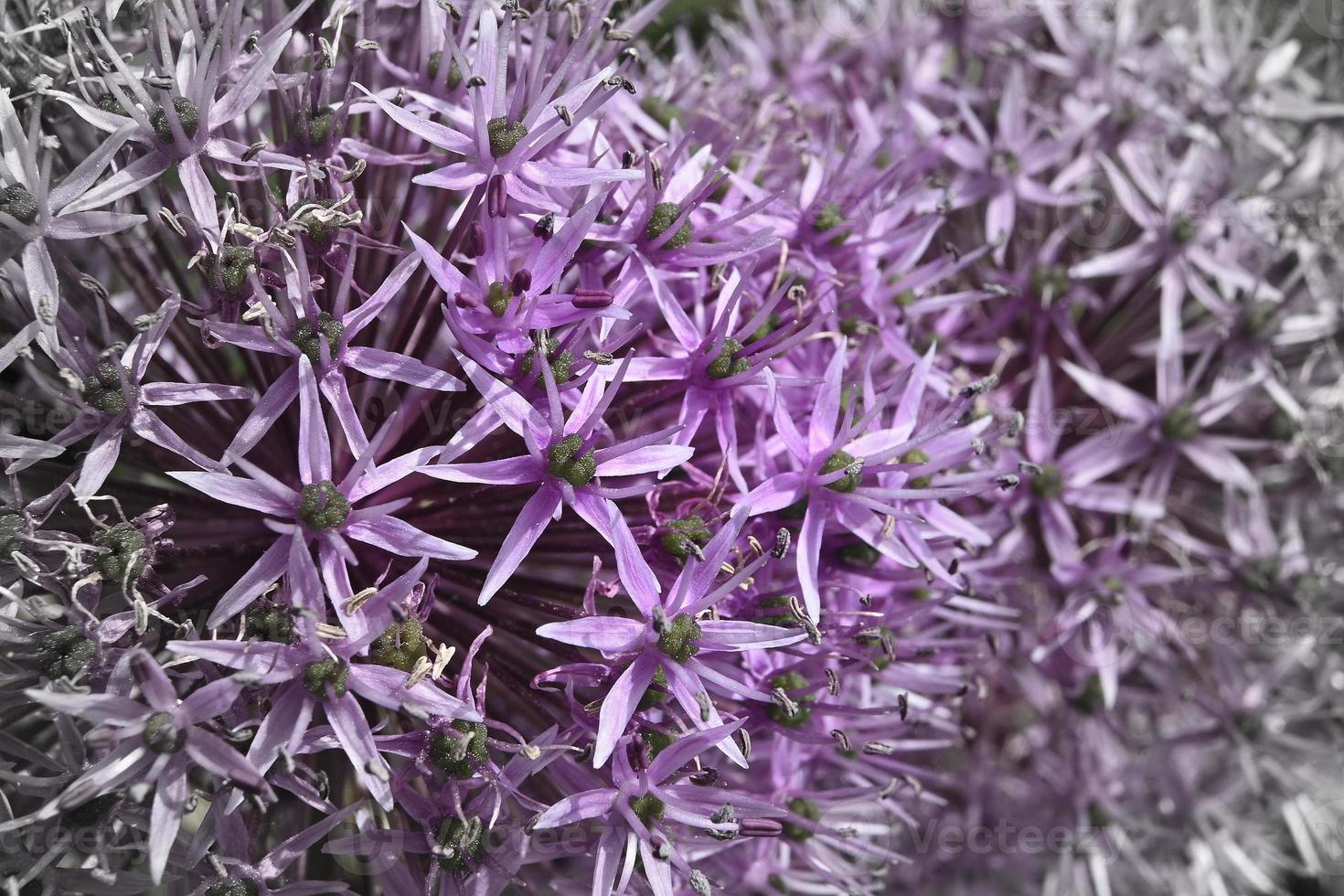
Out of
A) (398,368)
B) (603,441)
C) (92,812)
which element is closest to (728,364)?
(603,441)

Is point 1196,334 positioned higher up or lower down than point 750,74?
lower down

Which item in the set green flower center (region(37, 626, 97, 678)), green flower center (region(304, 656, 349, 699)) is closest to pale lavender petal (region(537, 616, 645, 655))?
green flower center (region(304, 656, 349, 699))

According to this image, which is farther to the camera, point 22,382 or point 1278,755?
point 1278,755

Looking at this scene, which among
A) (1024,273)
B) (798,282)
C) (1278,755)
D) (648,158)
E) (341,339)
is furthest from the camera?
(1278,755)

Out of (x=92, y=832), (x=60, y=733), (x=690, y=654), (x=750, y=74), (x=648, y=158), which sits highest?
(x=648, y=158)

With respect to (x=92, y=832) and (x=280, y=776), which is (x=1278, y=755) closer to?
(x=280, y=776)

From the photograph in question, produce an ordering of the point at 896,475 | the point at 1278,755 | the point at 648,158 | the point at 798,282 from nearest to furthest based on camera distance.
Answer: the point at 648,158, the point at 896,475, the point at 798,282, the point at 1278,755

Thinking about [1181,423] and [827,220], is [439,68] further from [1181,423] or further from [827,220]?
[1181,423]

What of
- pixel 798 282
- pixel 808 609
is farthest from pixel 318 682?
pixel 798 282
